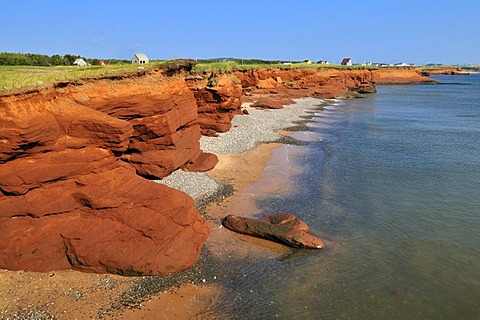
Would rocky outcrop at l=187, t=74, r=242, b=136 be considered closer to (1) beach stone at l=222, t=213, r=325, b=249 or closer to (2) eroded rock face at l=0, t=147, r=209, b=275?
(1) beach stone at l=222, t=213, r=325, b=249

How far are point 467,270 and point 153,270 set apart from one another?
11453 mm

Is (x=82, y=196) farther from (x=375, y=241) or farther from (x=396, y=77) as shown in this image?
(x=396, y=77)

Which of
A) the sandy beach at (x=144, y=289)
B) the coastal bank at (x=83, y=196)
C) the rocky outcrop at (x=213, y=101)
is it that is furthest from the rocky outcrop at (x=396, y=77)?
the coastal bank at (x=83, y=196)

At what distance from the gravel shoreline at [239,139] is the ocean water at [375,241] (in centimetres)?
299

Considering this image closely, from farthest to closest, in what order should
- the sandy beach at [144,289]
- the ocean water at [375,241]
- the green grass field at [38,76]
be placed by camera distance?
the green grass field at [38,76]
the ocean water at [375,241]
the sandy beach at [144,289]

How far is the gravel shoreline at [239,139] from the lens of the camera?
64.8 feet

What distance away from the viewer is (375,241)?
15.1m

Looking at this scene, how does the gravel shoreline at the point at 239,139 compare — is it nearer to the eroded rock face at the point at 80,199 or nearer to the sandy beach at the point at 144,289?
the sandy beach at the point at 144,289

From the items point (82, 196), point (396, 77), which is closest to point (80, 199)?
point (82, 196)

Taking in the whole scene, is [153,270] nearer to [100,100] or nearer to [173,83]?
[100,100]

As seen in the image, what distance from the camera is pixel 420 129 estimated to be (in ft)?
139

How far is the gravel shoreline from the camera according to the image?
19750 millimetres

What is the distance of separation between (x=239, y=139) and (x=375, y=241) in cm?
1815

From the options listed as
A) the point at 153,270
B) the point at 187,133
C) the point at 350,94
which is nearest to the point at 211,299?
the point at 153,270
